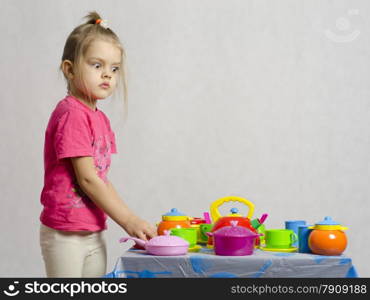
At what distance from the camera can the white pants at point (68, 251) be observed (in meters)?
1.33

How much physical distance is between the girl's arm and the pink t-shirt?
0.03 m

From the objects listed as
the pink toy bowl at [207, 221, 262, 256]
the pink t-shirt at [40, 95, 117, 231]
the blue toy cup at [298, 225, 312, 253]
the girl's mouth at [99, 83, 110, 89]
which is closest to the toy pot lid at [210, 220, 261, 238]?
the pink toy bowl at [207, 221, 262, 256]

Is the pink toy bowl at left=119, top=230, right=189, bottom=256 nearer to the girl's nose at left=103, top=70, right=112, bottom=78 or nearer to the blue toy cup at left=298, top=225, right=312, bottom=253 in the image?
the blue toy cup at left=298, top=225, right=312, bottom=253

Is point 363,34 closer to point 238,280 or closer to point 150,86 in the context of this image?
point 150,86

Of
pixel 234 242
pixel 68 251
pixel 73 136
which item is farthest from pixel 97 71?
pixel 234 242

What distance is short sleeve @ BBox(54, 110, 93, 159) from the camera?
130cm

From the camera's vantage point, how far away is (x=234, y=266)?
1102 millimetres

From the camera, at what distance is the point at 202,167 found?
100 inches

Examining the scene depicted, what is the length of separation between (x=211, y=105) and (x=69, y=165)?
129cm

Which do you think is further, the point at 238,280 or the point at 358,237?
the point at 358,237

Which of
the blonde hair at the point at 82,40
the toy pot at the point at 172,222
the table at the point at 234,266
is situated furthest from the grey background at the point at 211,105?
the table at the point at 234,266

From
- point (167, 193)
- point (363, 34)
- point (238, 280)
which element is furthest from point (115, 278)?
point (363, 34)

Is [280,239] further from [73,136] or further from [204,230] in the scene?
[73,136]

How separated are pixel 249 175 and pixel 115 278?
62.7 inches
